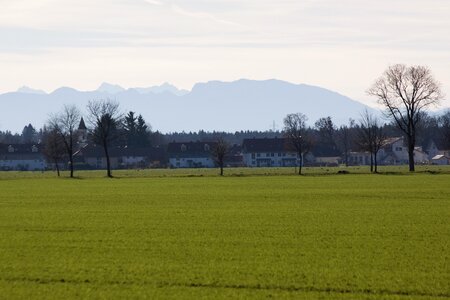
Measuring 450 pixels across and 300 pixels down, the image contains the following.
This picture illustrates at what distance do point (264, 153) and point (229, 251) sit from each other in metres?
166

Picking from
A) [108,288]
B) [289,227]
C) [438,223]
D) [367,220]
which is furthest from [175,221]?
[108,288]

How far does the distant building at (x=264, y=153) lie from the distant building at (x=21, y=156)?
4690cm

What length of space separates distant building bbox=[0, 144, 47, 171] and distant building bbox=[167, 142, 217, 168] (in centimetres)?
2987

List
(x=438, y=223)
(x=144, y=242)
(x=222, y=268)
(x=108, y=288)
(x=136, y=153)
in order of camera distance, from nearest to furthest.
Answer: (x=108, y=288) → (x=222, y=268) → (x=144, y=242) → (x=438, y=223) → (x=136, y=153)

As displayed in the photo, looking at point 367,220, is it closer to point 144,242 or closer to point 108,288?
point 144,242

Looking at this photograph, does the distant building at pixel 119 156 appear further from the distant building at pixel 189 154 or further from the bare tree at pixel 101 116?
the bare tree at pixel 101 116

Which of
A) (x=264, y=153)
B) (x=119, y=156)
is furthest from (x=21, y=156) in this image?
(x=264, y=153)

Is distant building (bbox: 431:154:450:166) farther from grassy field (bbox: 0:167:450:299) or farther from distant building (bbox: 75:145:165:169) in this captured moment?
grassy field (bbox: 0:167:450:299)

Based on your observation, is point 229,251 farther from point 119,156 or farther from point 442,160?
point 119,156

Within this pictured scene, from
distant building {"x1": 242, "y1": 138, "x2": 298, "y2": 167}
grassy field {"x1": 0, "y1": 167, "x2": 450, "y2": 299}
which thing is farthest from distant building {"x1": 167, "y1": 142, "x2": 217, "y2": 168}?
grassy field {"x1": 0, "y1": 167, "x2": 450, "y2": 299}

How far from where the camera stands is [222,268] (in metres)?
19.9

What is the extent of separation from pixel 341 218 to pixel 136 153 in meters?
150

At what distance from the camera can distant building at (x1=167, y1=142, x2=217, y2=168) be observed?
189m

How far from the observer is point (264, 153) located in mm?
188500
